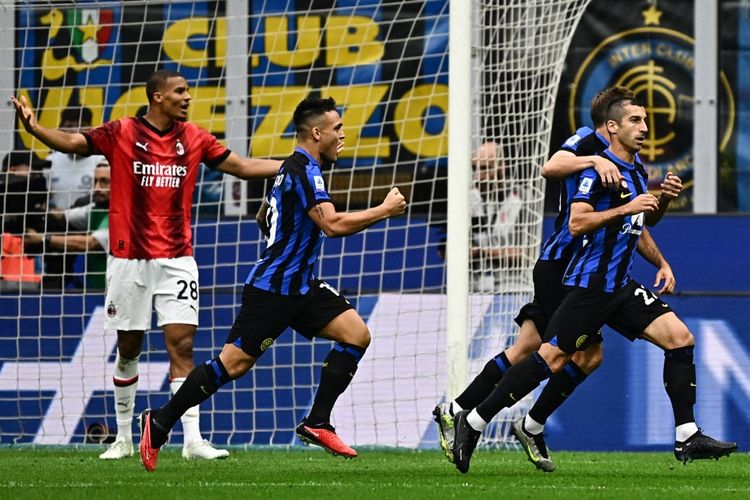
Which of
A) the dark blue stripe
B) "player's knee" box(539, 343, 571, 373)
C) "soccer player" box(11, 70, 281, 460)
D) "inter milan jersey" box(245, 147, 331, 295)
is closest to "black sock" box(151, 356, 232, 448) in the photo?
"inter milan jersey" box(245, 147, 331, 295)

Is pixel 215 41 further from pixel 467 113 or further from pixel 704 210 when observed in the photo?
pixel 704 210

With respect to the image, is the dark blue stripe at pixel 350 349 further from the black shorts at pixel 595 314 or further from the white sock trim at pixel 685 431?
the white sock trim at pixel 685 431

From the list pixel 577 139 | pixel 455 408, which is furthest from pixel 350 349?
pixel 577 139

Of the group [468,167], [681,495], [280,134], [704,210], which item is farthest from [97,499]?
[704,210]

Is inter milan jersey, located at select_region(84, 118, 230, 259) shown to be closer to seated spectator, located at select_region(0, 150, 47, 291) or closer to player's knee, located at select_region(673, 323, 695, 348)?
seated spectator, located at select_region(0, 150, 47, 291)

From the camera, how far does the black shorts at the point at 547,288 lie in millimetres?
8719

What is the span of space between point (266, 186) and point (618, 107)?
3.96 metres

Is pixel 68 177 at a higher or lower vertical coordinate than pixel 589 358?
higher

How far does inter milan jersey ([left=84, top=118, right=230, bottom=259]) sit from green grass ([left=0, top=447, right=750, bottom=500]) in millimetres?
1269

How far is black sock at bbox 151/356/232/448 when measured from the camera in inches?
321

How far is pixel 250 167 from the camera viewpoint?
30.9ft

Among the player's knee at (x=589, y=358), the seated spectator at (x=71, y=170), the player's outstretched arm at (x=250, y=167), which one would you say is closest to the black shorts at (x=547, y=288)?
the player's knee at (x=589, y=358)

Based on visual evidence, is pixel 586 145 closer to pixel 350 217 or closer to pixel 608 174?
pixel 608 174

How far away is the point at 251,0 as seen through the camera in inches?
454
